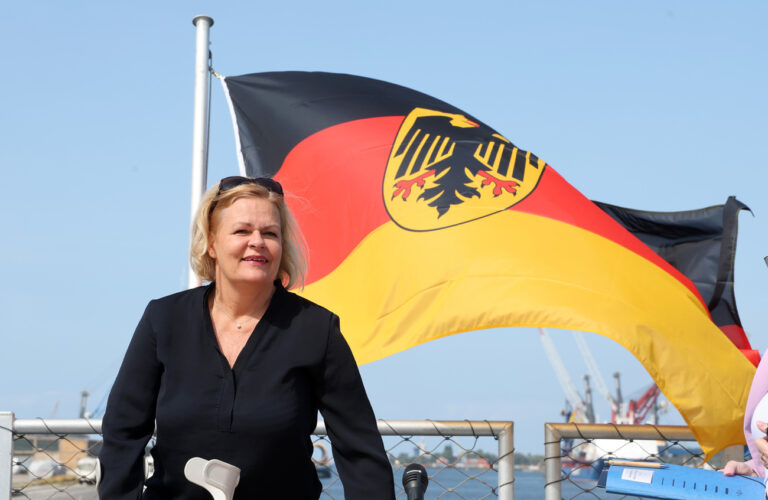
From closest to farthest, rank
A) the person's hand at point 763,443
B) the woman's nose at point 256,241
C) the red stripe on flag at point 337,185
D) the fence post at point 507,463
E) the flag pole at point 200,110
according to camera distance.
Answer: the woman's nose at point 256,241 < the person's hand at point 763,443 < the fence post at point 507,463 < the red stripe on flag at point 337,185 < the flag pole at point 200,110

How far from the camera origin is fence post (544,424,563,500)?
446cm

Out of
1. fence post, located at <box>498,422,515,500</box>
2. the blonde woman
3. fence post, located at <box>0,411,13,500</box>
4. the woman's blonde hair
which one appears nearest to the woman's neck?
the blonde woman

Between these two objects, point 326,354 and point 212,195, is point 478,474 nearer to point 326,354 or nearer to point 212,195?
point 326,354

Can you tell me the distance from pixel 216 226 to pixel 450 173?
12.1ft

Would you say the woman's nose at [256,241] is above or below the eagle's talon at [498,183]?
below

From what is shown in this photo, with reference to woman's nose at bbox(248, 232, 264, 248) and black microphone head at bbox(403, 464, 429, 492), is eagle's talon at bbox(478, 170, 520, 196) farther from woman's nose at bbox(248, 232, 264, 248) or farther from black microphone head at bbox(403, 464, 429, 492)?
A: black microphone head at bbox(403, 464, 429, 492)

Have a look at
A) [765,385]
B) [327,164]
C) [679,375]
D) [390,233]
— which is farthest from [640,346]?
[327,164]

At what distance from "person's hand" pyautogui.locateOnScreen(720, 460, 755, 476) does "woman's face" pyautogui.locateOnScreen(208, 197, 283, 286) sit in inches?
92.3

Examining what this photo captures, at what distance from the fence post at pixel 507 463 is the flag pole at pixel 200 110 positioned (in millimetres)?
2850

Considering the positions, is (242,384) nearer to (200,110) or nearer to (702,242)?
(200,110)

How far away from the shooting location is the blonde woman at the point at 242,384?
2.42 meters

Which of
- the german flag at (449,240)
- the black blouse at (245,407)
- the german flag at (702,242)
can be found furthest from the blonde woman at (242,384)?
the german flag at (702,242)

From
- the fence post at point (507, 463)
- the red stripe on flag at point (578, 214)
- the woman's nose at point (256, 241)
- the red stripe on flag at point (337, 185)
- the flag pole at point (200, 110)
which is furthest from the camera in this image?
the flag pole at point (200, 110)

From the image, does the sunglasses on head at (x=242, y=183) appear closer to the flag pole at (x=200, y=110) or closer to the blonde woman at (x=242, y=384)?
the blonde woman at (x=242, y=384)
